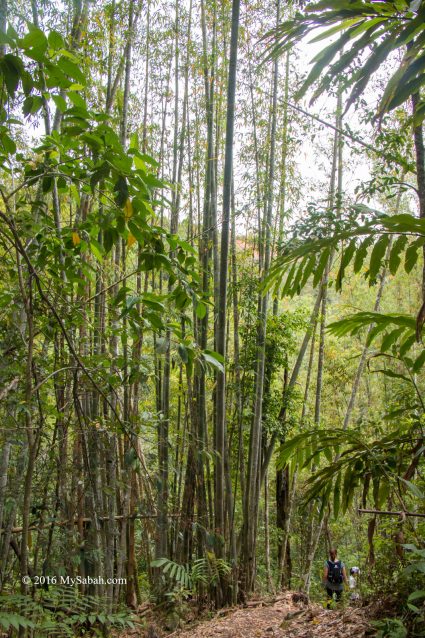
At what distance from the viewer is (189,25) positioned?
5.32 m

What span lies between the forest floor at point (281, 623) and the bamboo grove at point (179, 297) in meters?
0.24

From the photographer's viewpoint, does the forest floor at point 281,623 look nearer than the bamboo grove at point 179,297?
No

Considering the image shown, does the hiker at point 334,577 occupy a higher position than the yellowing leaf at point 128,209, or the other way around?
the yellowing leaf at point 128,209

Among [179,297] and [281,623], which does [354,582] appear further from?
[179,297]

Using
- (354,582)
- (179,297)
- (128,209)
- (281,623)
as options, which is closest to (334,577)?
(354,582)

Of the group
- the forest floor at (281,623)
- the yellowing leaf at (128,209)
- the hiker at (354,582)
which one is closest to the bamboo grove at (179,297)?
the yellowing leaf at (128,209)

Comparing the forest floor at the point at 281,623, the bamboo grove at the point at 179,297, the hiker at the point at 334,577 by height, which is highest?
the bamboo grove at the point at 179,297

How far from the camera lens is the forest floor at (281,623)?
2742mm

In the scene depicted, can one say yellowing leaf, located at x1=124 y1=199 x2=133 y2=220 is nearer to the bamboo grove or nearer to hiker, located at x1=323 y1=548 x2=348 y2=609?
the bamboo grove

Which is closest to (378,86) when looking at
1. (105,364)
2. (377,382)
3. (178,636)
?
(105,364)

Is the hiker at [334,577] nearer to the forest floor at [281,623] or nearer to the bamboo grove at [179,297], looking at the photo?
the bamboo grove at [179,297]

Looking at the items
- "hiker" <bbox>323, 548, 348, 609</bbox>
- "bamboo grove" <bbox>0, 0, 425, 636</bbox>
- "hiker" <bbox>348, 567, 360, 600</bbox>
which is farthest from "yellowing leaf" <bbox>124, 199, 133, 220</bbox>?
"hiker" <bbox>323, 548, 348, 609</bbox>

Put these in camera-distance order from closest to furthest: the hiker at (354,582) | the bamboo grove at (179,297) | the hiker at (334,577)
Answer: the bamboo grove at (179,297) < the hiker at (354,582) < the hiker at (334,577)

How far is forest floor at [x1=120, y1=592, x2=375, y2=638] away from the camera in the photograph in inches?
108
